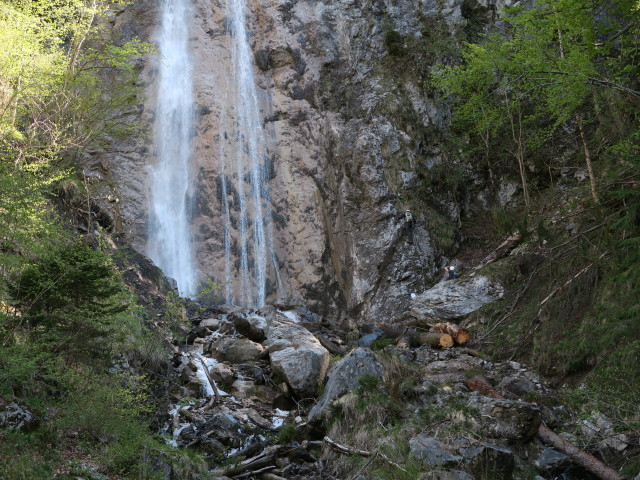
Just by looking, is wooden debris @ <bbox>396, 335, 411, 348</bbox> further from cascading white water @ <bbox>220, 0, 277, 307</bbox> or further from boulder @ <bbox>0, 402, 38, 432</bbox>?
boulder @ <bbox>0, 402, 38, 432</bbox>

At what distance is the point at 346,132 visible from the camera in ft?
66.6

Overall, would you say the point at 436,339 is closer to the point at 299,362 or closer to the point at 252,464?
the point at 299,362

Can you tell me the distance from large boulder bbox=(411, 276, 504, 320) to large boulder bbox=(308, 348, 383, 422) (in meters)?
4.89

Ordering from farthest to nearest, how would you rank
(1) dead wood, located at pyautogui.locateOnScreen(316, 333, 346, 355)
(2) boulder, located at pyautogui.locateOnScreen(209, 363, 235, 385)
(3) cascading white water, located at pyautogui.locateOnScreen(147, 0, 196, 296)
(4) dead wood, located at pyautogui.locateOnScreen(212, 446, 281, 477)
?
(3) cascading white water, located at pyautogui.locateOnScreen(147, 0, 196, 296) < (1) dead wood, located at pyautogui.locateOnScreen(316, 333, 346, 355) < (2) boulder, located at pyautogui.locateOnScreen(209, 363, 235, 385) < (4) dead wood, located at pyautogui.locateOnScreen(212, 446, 281, 477)

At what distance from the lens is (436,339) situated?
40.4 ft

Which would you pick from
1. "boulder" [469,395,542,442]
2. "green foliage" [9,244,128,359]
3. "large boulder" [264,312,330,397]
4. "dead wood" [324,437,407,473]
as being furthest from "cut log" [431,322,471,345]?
"green foliage" [9,244,128,359]

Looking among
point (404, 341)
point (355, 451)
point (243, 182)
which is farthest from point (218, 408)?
point (243, 182)

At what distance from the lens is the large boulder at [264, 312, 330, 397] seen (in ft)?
31.7

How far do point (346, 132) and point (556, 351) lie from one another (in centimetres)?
1356

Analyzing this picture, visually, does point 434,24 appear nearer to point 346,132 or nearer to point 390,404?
point 346,132

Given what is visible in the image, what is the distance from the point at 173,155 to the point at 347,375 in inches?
595

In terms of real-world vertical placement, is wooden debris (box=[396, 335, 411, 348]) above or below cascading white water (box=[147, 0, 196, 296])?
below

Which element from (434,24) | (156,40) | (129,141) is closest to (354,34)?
(434,24)

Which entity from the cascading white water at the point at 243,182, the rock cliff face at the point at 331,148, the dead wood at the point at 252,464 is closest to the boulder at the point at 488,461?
the dead wood at the point at 252,464
